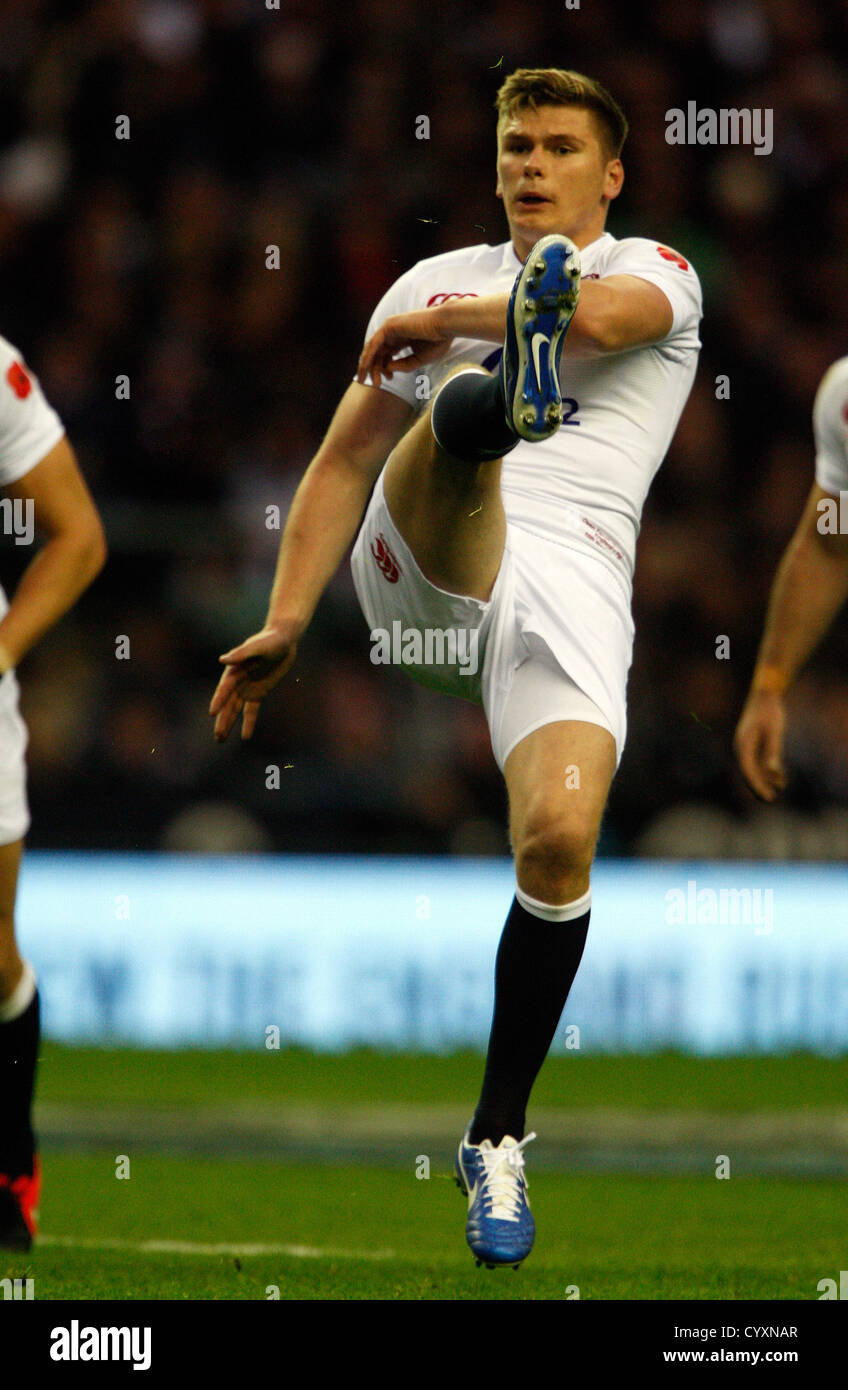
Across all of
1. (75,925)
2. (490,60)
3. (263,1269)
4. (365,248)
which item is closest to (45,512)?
(263,1269)

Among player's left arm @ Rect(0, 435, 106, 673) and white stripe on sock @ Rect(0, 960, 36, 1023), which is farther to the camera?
white stripe on sock @ Rect(0, 960, 36, 1023)

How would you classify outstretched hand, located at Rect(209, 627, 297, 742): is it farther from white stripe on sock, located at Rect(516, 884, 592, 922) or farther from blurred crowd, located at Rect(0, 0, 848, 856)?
blurred crowd, located at Rect(0, 0, 848, 856)

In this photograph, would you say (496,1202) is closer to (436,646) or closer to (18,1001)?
(436,646)

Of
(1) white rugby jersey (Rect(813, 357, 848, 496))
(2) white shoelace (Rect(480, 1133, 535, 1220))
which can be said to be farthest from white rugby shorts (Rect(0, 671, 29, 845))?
(1) white rugby jersey (Rect(813, 357, 848, 496))

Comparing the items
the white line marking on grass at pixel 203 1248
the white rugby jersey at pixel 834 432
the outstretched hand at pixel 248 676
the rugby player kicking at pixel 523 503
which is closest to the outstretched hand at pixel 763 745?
the white rugby jersey at pixel 834 432

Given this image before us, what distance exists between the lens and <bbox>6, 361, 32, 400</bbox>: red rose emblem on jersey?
4496 millimetres

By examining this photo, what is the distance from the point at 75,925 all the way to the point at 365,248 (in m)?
3.08

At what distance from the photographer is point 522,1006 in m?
3.90

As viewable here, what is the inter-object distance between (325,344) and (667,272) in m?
4.57

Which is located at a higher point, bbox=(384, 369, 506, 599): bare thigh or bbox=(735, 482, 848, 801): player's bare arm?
bbox=(384, 369, 506, 599): bare thigh

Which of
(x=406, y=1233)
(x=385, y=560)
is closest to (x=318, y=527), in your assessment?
(x=385, y=560)

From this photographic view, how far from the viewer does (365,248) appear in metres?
8.69

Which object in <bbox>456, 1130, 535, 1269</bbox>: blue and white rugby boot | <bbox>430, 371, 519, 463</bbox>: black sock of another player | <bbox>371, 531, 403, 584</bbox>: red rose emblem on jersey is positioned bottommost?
<bbox>456, 1130, 535, 1269</bbox>: blue and white rugby boot

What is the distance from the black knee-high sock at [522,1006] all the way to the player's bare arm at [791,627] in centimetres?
90
